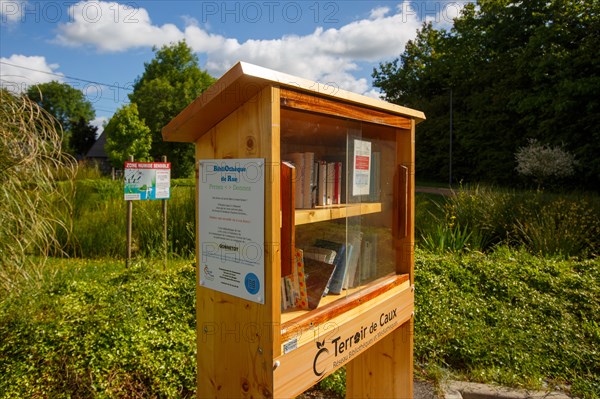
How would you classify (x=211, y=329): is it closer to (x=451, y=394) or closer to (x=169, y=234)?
(x=451, y=394)

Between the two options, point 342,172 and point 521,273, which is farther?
point 521,273

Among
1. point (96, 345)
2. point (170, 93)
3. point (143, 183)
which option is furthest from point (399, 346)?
point (170, 93)

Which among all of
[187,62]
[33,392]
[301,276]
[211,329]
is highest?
[187,62]

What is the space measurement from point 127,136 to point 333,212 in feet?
102

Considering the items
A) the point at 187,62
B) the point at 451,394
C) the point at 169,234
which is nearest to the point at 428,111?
the point at 187,62

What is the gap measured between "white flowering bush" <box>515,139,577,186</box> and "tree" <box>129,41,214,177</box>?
22.8 m

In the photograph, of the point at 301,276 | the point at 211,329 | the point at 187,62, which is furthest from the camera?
the point at 187,62

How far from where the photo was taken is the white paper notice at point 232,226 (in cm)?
146

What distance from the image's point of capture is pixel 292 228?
1557mm

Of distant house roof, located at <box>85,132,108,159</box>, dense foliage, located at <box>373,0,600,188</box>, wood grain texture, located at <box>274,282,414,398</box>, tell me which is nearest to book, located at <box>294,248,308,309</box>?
wood grain texture, located at <box>274,282,414,398</box>

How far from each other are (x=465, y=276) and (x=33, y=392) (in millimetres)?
3936

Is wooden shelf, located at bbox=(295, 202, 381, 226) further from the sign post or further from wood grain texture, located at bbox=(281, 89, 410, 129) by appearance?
the sign post

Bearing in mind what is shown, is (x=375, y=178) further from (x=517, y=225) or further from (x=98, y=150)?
(x=98, y=150)

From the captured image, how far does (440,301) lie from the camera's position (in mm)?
4062
